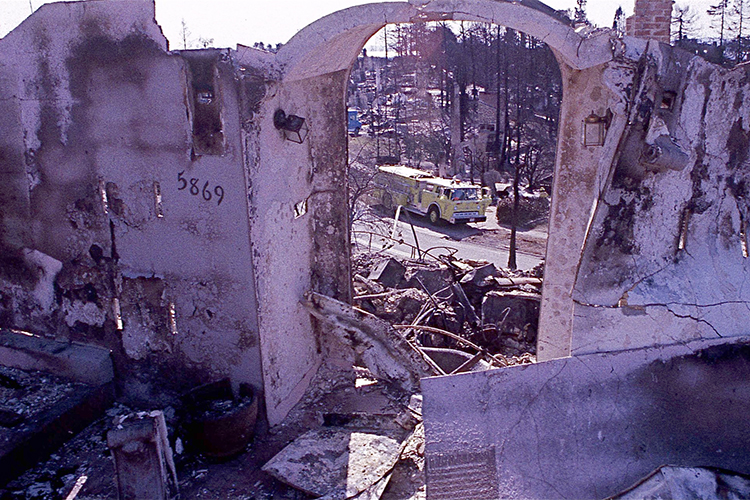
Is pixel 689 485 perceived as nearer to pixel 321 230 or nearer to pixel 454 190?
pixel 321 230

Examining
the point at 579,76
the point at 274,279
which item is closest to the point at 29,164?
the point at 274,279

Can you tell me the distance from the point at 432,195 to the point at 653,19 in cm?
1701

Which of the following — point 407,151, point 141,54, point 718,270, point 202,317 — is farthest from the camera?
point 407,151

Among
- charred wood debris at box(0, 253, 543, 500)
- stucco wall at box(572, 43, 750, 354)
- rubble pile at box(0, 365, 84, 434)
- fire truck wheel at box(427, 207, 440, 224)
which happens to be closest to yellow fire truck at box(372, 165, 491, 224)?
fire truck wheel at box(427, 207, 440, 224)

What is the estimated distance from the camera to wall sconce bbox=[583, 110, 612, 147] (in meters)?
5.65

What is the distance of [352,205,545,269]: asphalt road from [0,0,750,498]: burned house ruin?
9852 millimetres

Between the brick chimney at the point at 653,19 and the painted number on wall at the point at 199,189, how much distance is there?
409 centimetres

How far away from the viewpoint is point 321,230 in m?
7.24

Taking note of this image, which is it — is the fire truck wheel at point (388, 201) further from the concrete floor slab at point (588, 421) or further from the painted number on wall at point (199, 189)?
the concrete floor slab at point (588, 421)

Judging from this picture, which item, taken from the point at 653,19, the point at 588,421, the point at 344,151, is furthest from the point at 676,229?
the point at 344,151

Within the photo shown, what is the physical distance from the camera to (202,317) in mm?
6203

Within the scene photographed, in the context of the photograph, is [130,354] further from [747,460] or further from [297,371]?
[747,460]

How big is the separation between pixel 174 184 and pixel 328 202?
6.13ft

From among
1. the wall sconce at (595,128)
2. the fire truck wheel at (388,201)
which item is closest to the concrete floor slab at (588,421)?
the wall sconce at (595,128)
